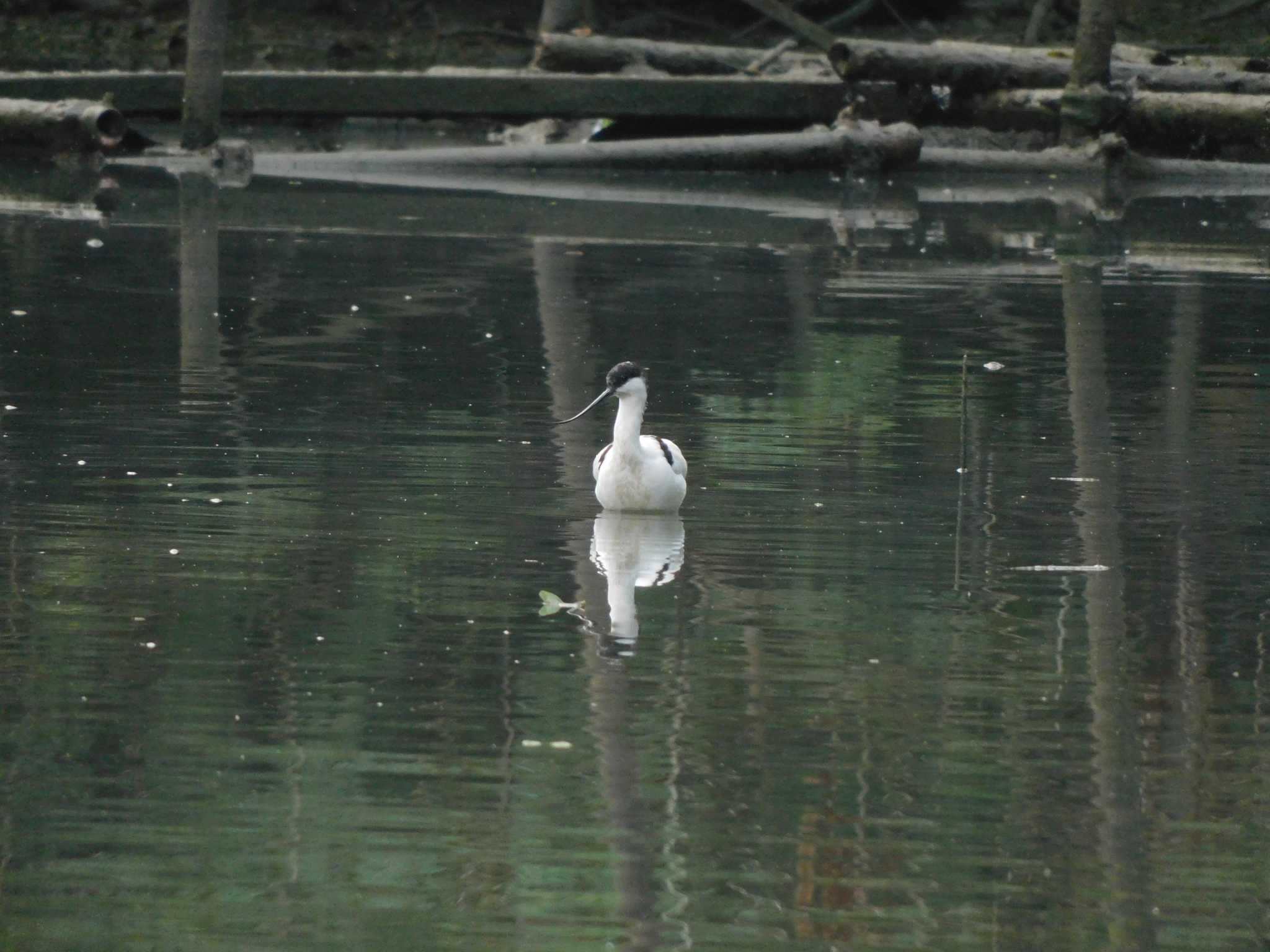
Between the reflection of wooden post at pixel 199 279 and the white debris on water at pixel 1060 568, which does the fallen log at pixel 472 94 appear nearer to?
the reflection of wooden post at pixel 199 279

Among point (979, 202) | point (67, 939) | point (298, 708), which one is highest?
point (979, 202)

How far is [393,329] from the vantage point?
595 inches

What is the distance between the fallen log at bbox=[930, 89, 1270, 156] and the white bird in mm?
18281

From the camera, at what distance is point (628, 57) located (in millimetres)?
29750

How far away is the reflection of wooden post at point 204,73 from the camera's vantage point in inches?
1007

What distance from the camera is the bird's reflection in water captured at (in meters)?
8.08

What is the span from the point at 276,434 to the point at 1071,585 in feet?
14.2

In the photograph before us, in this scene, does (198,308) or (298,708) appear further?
(198,308)

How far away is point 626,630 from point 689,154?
19110mm

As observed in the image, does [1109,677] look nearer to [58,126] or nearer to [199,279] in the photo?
[199,279]

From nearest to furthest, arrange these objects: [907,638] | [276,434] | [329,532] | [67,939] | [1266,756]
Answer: [67,939], [1266,756], [907,638], [329,532], [276,434]

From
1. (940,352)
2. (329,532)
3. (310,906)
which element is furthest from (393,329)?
(310,906)

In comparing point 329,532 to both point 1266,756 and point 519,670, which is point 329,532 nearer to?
point 519,670

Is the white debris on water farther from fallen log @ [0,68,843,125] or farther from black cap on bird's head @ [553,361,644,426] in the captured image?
fallen log @ [0,68,843,125]
